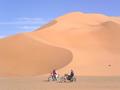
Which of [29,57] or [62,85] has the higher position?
[29,57]

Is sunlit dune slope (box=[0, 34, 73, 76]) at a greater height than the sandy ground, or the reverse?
sunlit dune slope (box=[0, 34, 73, 76])

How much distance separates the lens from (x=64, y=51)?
64.6m

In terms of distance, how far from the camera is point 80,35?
77.2m

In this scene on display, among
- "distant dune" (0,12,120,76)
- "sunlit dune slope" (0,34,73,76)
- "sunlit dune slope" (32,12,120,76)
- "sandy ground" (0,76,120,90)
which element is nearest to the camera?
"sandy ground" (0,76,120,90)

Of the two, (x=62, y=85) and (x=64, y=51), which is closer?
(x=62, y=85)

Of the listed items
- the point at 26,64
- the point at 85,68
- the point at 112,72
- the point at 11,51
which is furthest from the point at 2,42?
the point at 112,72

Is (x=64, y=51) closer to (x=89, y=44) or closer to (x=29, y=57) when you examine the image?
(x=29, y=57)

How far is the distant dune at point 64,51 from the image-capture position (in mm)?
59062

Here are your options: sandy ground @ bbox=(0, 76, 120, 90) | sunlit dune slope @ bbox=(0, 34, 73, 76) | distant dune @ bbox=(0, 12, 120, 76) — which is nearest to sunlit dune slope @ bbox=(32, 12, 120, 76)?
distant dune @ bbox=(0, 12, 120, 76)

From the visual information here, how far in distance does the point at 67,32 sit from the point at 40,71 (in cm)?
2150

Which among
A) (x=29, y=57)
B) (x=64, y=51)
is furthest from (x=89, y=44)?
(x=29, y=57)

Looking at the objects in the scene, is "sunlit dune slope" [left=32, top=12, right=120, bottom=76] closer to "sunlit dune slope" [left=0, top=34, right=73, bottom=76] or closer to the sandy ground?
"sunlit dune slope" [left=0, top=34, right=73, bottom=76]

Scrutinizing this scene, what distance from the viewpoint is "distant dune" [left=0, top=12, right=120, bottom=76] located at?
2325 inches

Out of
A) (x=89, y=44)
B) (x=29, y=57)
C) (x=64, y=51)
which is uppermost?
(x=89, y=44)
